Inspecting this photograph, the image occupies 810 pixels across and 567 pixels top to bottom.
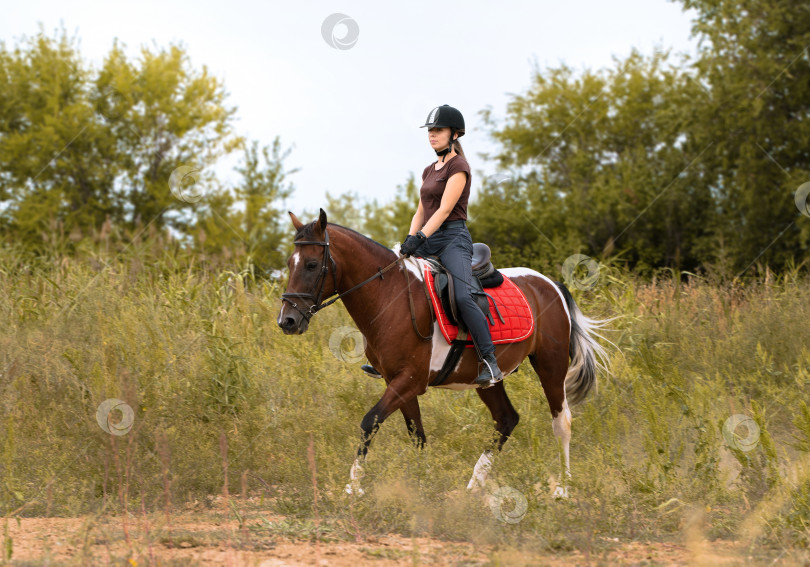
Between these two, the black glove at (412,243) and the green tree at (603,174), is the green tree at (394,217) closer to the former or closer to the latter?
the green tree at (603,174)

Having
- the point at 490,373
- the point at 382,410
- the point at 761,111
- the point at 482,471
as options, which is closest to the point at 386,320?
the point at 382,410

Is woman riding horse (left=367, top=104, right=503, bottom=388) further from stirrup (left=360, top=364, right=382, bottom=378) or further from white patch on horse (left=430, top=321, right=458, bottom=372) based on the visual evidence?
white patch on horse (left=430, top=321, right=458, bottom=372)

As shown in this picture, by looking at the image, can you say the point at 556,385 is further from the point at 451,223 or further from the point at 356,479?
the point at 356,479

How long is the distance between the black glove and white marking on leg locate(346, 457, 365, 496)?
1674mm

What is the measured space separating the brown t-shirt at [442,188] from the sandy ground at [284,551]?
2.84 meters

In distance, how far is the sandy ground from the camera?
4461 mm

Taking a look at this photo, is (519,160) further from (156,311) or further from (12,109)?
(156,311)

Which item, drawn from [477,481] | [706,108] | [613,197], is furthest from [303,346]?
[613,197]

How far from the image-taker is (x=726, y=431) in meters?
7.01

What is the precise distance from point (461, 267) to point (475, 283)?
0.22 meters

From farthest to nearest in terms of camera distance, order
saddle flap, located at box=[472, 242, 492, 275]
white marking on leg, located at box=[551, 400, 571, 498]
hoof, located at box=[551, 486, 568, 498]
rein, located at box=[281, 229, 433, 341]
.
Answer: white marking on leg, located at box=[551, 400, 571, 498], saddle flap, located at box=[472, 242, 492, 275], hoof, located at box=[551, 486, 568, 498], rein, located at box=[281, 229, 433, 341]

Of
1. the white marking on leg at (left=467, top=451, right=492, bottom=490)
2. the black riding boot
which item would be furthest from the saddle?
the white marking on leg at (left=467, top=451, right=492, bottom=490)

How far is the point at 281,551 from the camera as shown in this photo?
4793 mm

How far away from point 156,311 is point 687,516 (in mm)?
6154
